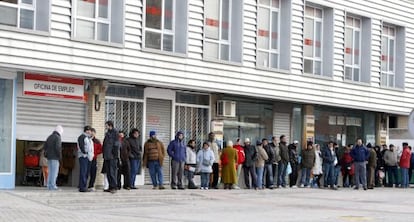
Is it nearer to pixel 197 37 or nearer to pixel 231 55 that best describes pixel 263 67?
pixel 231 55

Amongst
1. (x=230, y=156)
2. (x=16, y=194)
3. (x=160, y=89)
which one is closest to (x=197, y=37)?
(x=160, y=89)

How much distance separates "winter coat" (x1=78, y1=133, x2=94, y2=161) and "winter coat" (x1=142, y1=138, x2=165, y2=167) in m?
2.81

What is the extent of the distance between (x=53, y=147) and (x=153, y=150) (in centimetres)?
378

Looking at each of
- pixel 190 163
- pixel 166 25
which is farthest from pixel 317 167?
pixel 166 25

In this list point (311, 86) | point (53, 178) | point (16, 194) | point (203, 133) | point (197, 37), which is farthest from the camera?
point (311, 86)

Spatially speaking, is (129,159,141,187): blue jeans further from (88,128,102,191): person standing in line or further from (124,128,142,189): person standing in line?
(88,128,102,191): person standing in line

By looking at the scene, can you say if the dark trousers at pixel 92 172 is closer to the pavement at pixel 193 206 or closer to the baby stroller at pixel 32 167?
the pavement at pixel 193 206

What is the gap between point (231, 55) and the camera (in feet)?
89.2

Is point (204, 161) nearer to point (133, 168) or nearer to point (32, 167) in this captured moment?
point (133, 168)

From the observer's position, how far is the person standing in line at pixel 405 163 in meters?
32.2

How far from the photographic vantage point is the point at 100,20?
2300cm

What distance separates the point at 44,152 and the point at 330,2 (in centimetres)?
1427

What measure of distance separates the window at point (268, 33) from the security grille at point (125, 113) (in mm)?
5112

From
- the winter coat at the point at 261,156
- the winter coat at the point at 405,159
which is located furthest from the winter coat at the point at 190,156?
the winter coat at the point at 405,159
